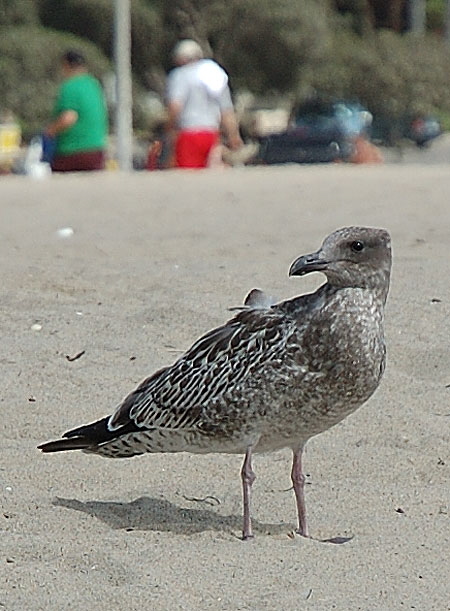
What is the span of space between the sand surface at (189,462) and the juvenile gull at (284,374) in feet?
1.04

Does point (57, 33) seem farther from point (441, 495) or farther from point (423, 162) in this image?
point (441, 495)

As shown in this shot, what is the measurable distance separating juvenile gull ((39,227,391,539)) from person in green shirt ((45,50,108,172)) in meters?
9.60

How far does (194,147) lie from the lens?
1550cm

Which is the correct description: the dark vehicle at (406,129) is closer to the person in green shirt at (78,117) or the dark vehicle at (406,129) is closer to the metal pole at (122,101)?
the metal pole at (122,101)

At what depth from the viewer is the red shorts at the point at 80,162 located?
15.2 metres

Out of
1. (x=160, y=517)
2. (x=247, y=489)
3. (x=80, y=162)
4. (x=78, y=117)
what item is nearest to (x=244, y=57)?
(x=80, y=162)

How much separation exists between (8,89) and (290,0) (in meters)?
8.50

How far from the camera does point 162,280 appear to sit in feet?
28.7

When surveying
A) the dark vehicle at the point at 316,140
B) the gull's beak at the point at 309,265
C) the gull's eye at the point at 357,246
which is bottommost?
the dark vehicle at the point at 316,140

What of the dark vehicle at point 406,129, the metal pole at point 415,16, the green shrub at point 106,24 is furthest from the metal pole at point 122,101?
the metal pole at point 415,16

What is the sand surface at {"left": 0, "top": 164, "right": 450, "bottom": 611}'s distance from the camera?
473 centimetres

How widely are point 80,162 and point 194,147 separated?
4.23ft

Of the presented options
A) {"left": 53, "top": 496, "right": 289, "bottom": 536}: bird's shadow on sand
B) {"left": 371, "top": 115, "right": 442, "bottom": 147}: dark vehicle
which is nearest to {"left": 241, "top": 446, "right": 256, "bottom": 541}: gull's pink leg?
{"left": 53, "top": 496, "right": 289, "bottom": 536}: bird's shadow on sand

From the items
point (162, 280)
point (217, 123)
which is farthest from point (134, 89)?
point (162, 280)
